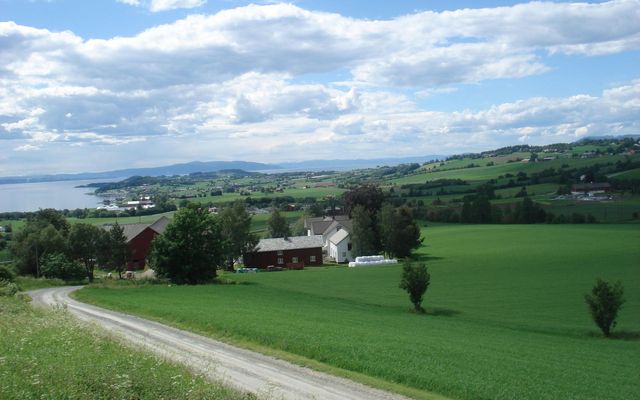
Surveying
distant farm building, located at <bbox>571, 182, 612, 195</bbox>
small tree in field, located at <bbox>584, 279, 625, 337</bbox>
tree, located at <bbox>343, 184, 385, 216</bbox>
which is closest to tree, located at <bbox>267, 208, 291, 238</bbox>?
tree, located at <bbox>343, 184, 385, 216</bbox>

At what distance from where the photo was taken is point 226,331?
891 inches

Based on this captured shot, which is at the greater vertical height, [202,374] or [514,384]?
[202,374]

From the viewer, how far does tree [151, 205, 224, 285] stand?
5359 centimetres

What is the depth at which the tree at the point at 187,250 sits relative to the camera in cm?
5359

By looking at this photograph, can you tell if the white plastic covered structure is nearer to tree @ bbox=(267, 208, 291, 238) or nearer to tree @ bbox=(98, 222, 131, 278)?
tree @ bbox=(267, 208, 291, 238)

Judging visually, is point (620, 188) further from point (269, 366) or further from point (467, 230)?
point (269, 366)

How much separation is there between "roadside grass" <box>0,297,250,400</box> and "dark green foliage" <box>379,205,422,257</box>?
6609 cm

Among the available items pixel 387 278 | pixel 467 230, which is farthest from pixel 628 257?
pixel 467 230

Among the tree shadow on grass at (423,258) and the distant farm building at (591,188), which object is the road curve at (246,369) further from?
the distant farm building at (591,188)

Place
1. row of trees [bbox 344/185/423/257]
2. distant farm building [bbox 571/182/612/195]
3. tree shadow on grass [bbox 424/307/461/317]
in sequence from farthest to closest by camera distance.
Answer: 1. distant farm building [bbox 571/182/612/195]
2. row of trees [bbox 344/185/423/257]
3. tree shadow on grass [bbox 424/307/461/317]

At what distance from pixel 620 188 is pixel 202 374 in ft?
458

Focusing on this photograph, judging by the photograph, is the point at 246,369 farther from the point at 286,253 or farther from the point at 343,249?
the point at 343,249

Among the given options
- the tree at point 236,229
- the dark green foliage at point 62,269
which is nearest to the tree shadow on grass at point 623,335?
the dark green foliage at point 62,269

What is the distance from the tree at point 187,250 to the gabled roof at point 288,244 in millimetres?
30418
